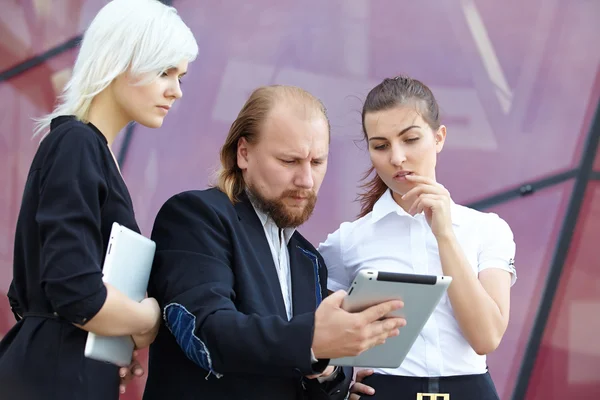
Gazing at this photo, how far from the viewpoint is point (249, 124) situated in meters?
2.12

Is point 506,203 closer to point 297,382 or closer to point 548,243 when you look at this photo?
point 548,243

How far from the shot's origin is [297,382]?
195cm

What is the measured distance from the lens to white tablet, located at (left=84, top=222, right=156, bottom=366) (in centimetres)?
167

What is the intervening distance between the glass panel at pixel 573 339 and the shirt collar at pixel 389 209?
112 centimetres

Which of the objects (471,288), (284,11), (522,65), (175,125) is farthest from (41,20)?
(471,288)

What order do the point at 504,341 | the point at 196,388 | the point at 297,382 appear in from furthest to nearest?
the point at 504,341 < the point at 297,382 < the point at 196,388

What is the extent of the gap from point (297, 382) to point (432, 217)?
0.54 meters

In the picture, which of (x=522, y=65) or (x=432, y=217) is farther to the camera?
(x=522, y=65)

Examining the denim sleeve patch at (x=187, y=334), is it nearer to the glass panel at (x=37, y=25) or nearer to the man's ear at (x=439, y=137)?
the man's ear at (x=439, y=137)

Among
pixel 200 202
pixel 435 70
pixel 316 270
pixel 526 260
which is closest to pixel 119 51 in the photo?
pixel 200 202

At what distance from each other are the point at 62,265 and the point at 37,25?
1965 mm

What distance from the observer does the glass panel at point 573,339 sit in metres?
3.12

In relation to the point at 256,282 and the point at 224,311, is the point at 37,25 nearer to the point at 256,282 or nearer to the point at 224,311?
the point at 256,282

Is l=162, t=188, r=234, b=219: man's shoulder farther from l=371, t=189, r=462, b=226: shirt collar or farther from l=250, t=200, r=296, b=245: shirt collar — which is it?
l=371, t=189, r=462, b=226: shirt collar
